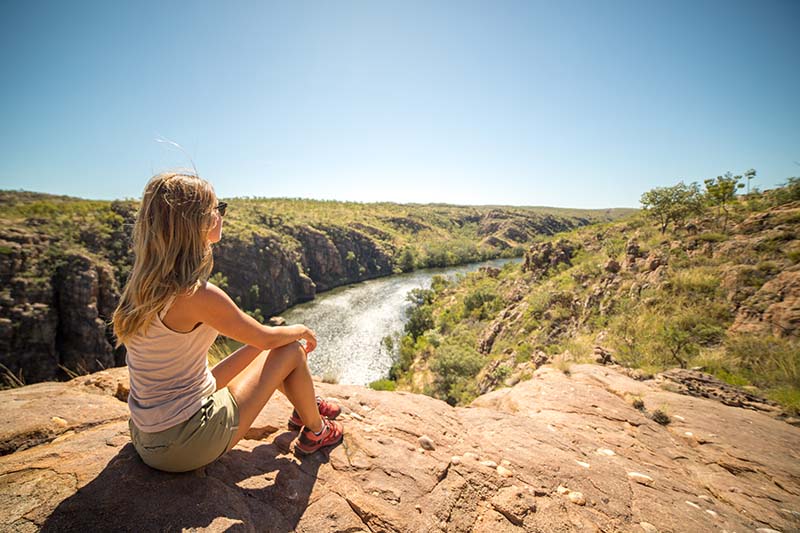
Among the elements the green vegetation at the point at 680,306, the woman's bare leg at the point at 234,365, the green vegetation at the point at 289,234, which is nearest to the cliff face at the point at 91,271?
the green vegetation at the point at 289,234

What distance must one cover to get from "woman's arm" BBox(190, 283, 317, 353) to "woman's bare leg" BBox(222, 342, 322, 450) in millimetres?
189

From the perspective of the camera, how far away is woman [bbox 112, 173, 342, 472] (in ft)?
6.63

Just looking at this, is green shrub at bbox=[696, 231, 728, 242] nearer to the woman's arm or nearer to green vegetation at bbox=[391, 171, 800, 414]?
green vegetation at bbox=[391, 171, 800, 414]

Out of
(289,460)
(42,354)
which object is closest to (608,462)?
(289,460)

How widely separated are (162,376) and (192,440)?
483 millimetres

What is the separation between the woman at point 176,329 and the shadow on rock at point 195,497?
15cm

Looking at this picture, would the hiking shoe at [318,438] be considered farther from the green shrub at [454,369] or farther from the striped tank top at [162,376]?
the green shrub at [454,369]

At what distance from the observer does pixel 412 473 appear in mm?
2898

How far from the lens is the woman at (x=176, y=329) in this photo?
2021 millimetres

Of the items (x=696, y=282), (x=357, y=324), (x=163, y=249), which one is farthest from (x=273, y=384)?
(x=357, y=324)

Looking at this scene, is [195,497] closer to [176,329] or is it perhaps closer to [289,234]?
[176,329]

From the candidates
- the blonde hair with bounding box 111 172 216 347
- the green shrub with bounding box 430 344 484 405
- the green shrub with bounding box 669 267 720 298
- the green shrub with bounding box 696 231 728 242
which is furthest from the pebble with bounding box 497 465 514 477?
the green shrub with bounding box 430 344 484 405

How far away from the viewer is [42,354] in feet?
84.4

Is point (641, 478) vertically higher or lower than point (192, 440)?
lower
